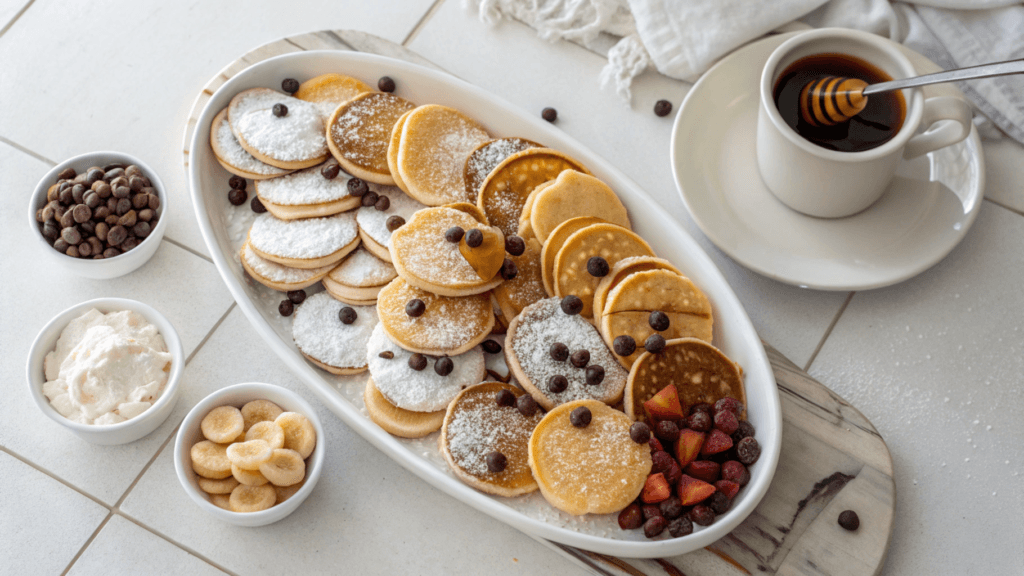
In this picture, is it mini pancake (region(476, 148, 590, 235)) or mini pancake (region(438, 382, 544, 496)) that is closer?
mini pancake (region(438, 382, 544, 496))

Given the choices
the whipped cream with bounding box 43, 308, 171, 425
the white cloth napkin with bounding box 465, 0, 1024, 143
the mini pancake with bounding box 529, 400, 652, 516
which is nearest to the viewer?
the mini pancake with bounding box 529, 400, 652, 516

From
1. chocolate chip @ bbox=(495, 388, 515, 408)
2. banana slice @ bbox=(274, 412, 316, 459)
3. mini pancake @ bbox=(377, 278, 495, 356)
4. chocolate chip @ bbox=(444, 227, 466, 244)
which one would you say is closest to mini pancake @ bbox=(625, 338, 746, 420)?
chocolate chip @ bbox=(495, 388, 515, 408)

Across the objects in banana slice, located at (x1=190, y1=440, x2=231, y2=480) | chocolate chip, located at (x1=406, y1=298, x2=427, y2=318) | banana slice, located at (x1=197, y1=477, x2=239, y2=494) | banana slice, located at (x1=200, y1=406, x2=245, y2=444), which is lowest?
banana slice, located at (x1=197, y1=477, x2=239, y2=494)

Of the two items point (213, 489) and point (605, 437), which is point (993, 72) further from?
point (213, 489)

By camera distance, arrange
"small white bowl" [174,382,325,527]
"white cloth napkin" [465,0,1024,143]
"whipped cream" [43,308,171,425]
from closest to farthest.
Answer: "small white bowl" [174,382,325,527] → "whipped cream" [43,308,171,425] → "white cloth napkin" [465,0,1024,143]

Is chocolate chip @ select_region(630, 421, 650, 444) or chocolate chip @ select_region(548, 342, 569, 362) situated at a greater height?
chocolate chip @ select_region(548, 342, 569, 362)

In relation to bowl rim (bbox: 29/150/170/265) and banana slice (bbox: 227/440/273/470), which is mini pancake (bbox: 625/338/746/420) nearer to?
banana slice (bbox: 227/440/273/470)

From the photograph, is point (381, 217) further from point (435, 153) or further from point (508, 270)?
point (508, 270)
